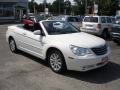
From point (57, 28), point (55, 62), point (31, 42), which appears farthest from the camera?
point (31, 42)

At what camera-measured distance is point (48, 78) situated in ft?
21.9

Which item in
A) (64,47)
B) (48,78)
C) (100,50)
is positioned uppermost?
(64,47)

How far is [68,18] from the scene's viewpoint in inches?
776

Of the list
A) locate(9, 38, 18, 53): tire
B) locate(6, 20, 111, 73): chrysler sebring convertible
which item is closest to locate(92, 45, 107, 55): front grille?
locate(6, 20, 111, 73): chrysler sebring convertible

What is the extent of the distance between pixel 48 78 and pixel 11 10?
46.6 meters

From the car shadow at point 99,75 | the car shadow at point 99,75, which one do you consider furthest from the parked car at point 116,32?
the car shadow at point 99,75

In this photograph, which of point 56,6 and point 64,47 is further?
point 56,6

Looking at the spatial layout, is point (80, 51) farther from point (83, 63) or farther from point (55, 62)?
point (55, 62)

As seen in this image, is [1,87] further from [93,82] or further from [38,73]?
[93,82]

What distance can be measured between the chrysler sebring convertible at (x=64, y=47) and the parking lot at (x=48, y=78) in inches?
12.4

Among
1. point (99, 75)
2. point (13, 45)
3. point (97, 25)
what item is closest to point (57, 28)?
point (99, 75)

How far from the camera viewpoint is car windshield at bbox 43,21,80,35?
25.6 feet

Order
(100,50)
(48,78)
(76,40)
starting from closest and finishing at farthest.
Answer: (48,78) → (100,50) → (76,40)

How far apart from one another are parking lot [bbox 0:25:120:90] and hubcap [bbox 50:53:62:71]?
205mm
